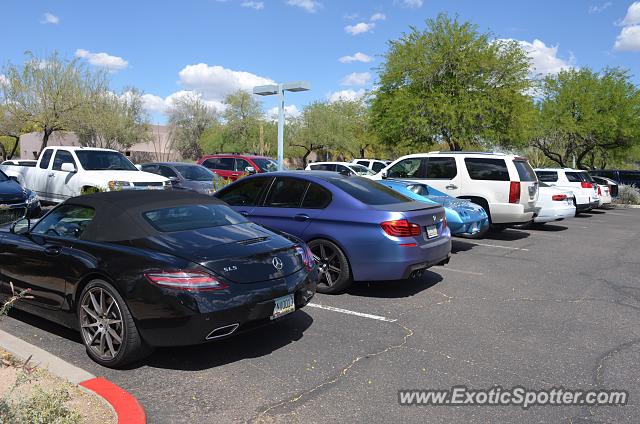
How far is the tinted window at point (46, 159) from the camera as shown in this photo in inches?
528

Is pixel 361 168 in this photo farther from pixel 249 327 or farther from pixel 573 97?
pixel 249 327

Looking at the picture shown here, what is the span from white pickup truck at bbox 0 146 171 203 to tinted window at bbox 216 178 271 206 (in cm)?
461

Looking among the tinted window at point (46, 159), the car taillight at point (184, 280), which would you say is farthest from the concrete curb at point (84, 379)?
the tinted window at point (46, 159)

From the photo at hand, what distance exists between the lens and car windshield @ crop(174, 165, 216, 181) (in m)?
16.1

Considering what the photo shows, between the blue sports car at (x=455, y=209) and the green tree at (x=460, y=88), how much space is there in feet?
44.8

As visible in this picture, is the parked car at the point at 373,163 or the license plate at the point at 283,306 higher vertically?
the parked car at the point at 373,163

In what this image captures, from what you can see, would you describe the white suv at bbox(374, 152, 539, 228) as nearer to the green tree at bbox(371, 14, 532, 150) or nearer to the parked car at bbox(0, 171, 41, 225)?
the parked car at bbox(0, 171, 41, 225)

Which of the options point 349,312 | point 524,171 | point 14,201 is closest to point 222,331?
point 349,312

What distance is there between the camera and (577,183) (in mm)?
18359

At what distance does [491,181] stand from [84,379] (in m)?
9.60

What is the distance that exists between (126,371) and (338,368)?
69.1 inches

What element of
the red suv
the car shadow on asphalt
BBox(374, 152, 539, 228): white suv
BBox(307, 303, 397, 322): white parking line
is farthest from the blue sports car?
the red suv

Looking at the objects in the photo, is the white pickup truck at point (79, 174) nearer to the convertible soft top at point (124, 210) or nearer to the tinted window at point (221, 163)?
the tinted window at point (221, 163)

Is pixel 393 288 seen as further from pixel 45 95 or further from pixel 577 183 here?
pixel 45 95
